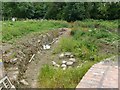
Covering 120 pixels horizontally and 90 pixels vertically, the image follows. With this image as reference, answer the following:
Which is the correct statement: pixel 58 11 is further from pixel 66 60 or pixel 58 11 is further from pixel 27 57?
pixel 66 60

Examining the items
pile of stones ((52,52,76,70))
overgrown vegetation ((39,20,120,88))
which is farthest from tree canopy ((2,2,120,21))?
pile of stones ((52,52,76,70))

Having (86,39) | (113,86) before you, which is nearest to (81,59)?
(86,39)

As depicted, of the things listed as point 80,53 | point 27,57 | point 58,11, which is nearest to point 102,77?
point 80,53

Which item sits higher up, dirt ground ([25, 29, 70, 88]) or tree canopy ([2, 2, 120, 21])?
tree canopy ([2, 2, 120, 21])

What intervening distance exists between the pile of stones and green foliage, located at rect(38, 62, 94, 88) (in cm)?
43

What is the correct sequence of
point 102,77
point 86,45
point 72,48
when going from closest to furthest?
→ 1. point 102,77
2. point 72,48
3. point 86,45

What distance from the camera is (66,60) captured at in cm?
591

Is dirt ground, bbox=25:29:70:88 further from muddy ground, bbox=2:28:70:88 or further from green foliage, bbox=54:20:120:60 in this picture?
green foliage, bbox=54:20:120:60

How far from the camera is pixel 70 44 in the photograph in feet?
21.3

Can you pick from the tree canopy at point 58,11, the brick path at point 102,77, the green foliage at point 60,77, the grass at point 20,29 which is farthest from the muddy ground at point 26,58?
the tree canopy at point 58,11

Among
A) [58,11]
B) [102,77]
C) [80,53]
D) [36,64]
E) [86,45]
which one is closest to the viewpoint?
[102,77]

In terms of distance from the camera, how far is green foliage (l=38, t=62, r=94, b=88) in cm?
460

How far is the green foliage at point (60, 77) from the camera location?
460 centimetres

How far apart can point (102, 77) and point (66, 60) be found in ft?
8.57
